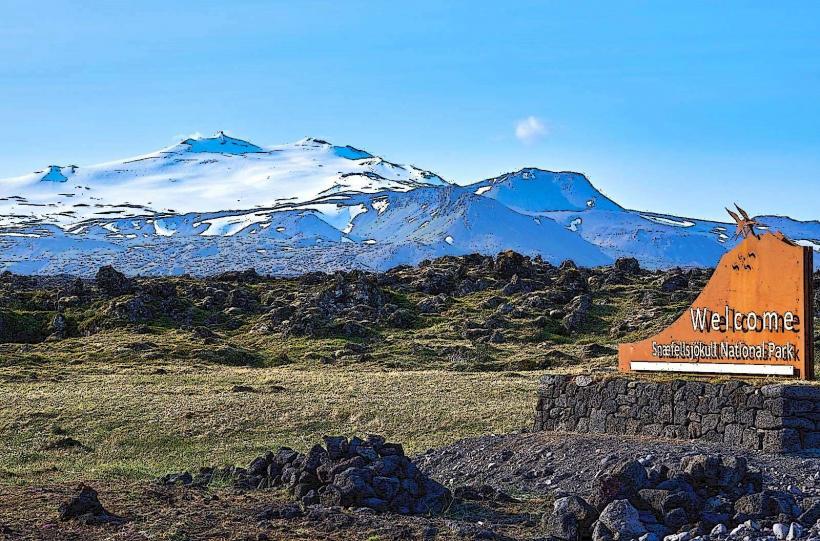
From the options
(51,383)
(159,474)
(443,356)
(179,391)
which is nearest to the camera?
(159,474)

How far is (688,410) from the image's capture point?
20.0 meters

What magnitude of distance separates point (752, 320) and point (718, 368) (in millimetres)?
1155

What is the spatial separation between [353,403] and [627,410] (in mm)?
9748

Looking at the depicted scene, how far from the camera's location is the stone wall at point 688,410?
18.3 m

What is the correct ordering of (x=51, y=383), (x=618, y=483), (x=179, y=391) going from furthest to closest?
1. (x=51, y=383)
2. (x=179, y=391)
3. (x=618, y=483)

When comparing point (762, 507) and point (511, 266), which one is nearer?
point (762, 507)

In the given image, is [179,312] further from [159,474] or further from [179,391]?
[159,474]

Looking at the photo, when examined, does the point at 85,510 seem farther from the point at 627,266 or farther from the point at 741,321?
the point at 627,266

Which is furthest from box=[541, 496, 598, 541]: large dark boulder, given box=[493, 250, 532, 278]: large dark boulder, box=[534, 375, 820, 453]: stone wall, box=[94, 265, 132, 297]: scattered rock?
box=[493, 250, 532, 278]: large dark boulder

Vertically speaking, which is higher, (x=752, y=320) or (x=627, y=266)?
(x=627, y=266)

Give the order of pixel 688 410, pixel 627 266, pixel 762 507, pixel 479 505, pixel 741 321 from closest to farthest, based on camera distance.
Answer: pixel 762 507
pixel 479 505
pixel 688 410
pixel 741 321
pixel 627 266

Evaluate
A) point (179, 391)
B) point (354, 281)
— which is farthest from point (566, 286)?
point (179, 391)

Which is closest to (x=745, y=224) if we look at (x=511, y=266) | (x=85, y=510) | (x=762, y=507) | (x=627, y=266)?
(x=762, y=507)

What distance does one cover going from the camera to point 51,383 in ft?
114
